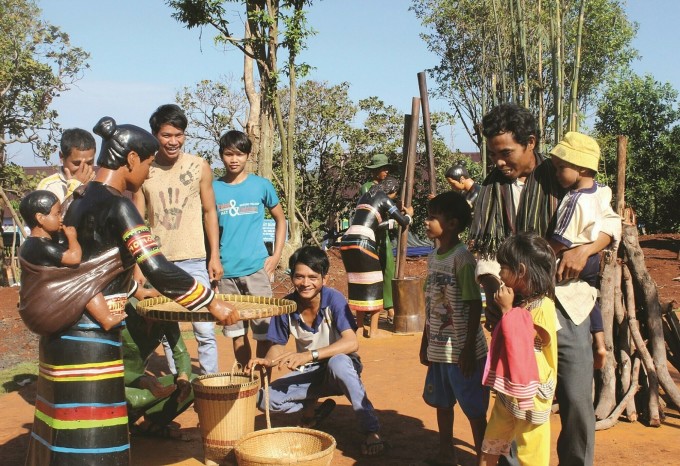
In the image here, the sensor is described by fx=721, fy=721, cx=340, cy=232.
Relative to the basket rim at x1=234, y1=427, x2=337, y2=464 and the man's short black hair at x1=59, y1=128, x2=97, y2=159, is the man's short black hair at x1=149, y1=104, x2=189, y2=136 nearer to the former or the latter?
the man's short black hair at x1=59, y1=128, x2=97, y2=159

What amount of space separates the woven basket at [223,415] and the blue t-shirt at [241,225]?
1.35m

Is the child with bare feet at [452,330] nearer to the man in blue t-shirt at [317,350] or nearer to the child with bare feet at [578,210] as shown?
the man in blue t-shirt at [317,350]

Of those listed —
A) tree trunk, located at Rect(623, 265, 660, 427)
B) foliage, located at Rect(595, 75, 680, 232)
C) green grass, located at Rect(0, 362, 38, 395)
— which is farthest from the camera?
foliage, located at Rect(595, 75, 680, 232)

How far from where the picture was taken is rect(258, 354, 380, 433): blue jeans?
4.39m

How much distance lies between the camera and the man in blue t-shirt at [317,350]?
173 inches

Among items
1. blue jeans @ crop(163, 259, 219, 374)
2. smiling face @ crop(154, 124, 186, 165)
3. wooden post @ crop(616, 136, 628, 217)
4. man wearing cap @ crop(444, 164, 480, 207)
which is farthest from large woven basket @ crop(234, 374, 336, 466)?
man wearing cap @ crop(444, 164, 480, 207)

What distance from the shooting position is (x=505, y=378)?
319 centimetres

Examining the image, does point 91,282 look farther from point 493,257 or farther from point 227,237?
point 227,237

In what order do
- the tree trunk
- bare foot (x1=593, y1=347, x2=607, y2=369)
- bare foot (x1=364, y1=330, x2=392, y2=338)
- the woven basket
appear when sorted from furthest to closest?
bare foot (x1=364, y1=330, x2=392, y2=338), the tree trunk, the woven basket, bare foot (x1=593, y1=347, x2=607, y2=369)

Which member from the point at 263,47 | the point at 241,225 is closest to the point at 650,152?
the point at 263,47

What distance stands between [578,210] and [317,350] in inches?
72.0

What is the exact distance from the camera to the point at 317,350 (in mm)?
4383

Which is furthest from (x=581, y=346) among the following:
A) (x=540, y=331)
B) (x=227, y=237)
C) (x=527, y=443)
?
(x=227, y=237)

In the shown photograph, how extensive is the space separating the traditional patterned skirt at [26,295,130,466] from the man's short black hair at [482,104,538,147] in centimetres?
194
